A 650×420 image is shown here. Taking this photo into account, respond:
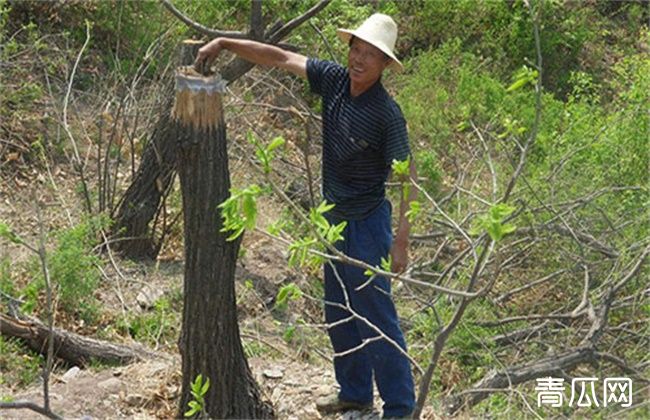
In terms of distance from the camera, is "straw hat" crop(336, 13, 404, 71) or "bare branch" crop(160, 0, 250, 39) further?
"bare branch" crop(160, 0, 250, 39)

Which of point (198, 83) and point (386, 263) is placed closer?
point (386, 263)

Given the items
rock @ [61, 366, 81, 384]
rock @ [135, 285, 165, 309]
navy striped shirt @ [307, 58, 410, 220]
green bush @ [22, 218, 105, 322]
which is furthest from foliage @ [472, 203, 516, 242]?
rock @ [135, 285, 165, 309]

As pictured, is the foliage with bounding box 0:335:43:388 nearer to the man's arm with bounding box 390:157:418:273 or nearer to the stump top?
the stump top

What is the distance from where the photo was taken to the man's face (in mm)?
4305

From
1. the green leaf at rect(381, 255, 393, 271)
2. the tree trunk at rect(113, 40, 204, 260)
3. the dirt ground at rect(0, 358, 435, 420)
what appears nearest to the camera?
the green leaf at rect(381, 255, 393, 271)

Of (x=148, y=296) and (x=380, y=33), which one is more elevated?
(x=380, y=33)

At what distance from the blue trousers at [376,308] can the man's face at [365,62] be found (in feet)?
1.72

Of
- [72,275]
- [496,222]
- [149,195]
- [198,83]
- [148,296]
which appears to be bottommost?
[148,296]

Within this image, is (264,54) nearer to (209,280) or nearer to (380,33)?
(380,33)

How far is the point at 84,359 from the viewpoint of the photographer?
5.19m

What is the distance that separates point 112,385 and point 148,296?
1337 millimetres

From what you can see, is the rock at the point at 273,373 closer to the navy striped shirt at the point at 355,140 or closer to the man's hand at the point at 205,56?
the navy striped shirt at the point at 355,140

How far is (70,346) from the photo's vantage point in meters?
5.19

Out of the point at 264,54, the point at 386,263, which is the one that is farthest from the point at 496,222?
the point at 264,54
